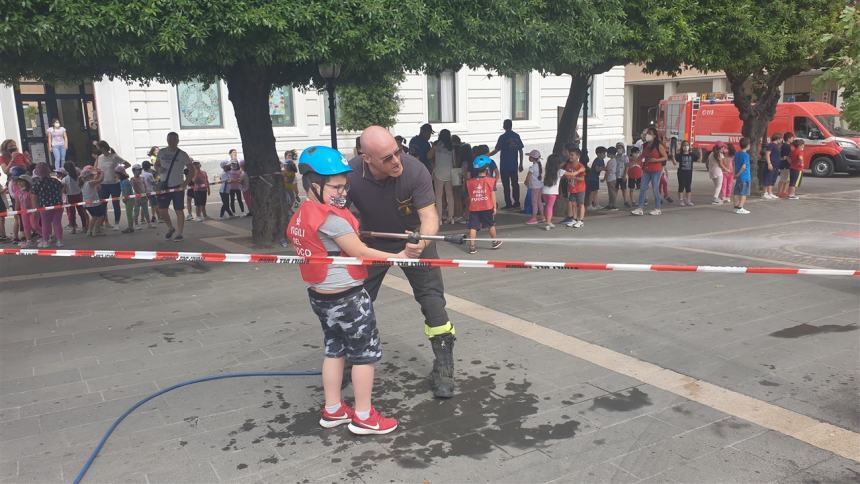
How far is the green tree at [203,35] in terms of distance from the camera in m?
6.52

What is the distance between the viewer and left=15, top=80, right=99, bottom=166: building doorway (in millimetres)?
18891

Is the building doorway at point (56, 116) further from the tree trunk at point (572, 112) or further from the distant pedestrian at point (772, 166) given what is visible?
the distant pedestrian at point (772, 166)

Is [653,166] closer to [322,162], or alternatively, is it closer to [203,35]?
[203,35]

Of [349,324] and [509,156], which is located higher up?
[509,156]

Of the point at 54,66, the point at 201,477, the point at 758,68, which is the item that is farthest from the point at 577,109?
the point at 201,477

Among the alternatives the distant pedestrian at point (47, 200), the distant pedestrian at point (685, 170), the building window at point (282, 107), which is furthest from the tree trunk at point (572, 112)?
the building window at point (282, 107)

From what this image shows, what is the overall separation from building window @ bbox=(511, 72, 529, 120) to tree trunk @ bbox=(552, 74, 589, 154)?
12.1 meters

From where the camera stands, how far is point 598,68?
11930mm

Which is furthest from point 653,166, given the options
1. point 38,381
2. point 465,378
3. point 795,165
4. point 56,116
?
point 56,116

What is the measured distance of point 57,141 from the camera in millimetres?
18609

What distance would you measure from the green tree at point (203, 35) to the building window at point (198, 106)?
10.1m

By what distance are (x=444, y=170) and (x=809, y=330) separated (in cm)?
751

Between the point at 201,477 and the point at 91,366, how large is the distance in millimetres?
2228

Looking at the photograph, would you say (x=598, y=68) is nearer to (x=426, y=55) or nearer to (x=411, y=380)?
(x=426, y=55)
